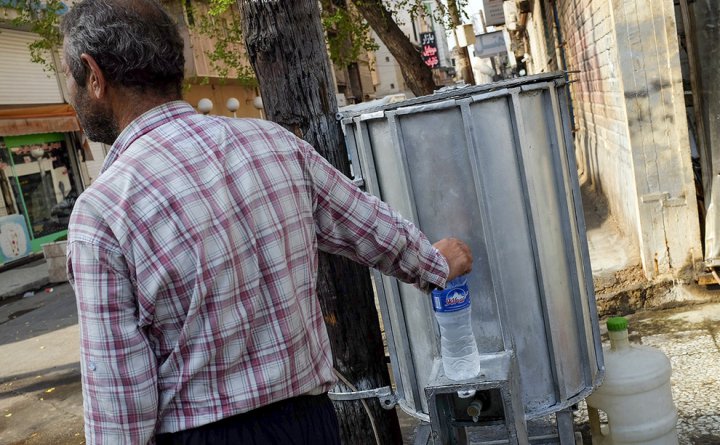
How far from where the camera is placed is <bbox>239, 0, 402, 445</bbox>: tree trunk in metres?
3.04

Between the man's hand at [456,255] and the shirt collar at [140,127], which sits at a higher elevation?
the shirt collar at [140,127]

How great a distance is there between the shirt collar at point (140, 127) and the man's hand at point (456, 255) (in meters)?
1.01

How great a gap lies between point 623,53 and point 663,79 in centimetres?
37

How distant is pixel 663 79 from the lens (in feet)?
18.7

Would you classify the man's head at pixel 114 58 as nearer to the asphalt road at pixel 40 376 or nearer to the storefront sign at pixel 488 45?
the asphalt road at pixel 40 376

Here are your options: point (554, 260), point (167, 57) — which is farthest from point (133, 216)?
point (554, 260)

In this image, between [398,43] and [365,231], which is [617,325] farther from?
[398,43]

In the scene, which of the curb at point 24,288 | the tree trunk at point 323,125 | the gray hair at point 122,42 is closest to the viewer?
the gray hair at point 122,42

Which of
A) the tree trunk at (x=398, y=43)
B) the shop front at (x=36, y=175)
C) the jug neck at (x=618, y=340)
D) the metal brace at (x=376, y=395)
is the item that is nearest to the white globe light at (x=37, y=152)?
the shop front at (x=36, y=175)

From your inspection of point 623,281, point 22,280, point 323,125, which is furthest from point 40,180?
point 323,125

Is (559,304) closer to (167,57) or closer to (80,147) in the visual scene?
(167,57)

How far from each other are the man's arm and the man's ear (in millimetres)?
581

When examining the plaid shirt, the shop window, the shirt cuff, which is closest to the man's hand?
the shirt cuff

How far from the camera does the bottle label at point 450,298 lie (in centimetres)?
245
